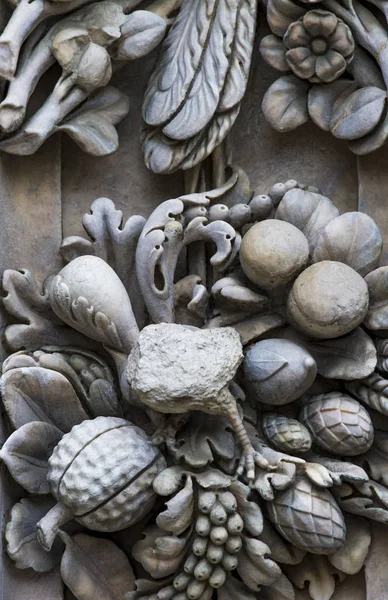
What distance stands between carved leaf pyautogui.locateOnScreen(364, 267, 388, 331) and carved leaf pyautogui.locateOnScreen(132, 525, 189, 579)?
38 cm

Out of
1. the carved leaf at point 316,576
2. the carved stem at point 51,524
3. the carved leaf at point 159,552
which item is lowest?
the carved leaf at point 316,576

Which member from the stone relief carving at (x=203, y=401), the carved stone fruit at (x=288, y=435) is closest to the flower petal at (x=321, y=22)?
the stone relief carving at (x=203, y=401)

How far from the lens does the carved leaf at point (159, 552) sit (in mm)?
1454

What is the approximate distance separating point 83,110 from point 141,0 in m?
0.18

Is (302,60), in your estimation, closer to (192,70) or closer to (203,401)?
(192,70)

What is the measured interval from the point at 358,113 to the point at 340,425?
431 mm

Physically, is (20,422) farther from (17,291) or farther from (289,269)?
(289,269)

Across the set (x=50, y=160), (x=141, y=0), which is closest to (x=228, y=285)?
(x=50, y=160)

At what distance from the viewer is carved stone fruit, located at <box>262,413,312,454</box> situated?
148cm

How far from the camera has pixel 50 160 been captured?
5.23ft

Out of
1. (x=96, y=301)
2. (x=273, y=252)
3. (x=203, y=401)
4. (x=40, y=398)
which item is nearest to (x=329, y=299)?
(x=273, y=252)

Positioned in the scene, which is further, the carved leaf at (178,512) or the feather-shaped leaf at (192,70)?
the feather-shaped leaf at (192,70)

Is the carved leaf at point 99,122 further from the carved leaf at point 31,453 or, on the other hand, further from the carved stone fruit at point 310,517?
the carved stone fruit at point 310,517

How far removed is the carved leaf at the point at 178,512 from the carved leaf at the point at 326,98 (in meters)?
0.54
